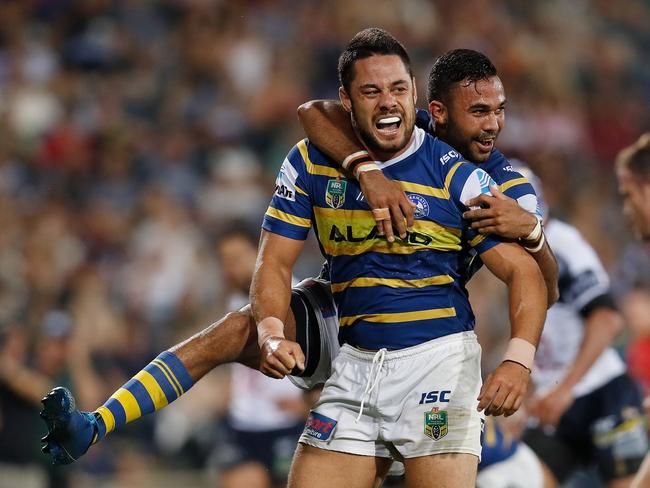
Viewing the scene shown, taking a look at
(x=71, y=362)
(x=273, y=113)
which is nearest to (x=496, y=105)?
(x=71, y=362)

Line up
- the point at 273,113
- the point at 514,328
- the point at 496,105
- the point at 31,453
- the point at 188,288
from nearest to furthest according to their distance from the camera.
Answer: the point at 514,328, the point at 496,105, the point at 31,453, the point at 188,288, the point at 273,113

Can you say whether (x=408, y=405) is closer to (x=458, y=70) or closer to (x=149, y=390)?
(x=149, y=390)

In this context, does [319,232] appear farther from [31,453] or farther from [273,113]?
[273,113]

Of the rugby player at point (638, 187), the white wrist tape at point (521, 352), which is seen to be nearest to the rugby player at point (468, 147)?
the white wrist tape at point (521, 352)

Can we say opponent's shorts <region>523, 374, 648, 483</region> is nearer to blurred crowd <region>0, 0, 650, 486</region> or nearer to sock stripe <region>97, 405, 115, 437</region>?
blurred crowd <region>0, 0, 650, 486</region>

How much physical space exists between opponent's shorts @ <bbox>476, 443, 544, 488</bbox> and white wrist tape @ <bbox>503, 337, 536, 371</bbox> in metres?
1.60

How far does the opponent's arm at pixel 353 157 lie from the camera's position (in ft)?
13.4

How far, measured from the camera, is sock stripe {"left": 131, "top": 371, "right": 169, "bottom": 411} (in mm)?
4348

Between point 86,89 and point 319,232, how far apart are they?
8029 millimetres

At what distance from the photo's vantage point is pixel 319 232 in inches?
174

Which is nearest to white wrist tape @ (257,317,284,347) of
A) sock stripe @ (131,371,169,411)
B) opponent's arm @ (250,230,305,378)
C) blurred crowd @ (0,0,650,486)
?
opponent's arm @ (250,230,305,378)

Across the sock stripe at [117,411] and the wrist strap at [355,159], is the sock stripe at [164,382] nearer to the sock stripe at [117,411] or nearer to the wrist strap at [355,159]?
the sock stripe at [117,411]

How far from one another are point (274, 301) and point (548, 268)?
105cm

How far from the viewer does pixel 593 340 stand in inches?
238
